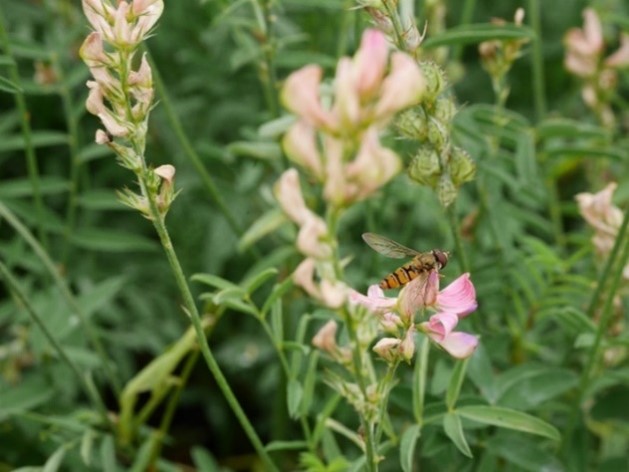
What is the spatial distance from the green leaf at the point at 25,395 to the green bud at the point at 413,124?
41.8 inches

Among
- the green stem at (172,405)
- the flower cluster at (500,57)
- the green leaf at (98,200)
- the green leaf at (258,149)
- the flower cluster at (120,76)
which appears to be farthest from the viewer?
the green leaf at (98,200)

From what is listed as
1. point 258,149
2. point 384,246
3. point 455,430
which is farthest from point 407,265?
point 258,149

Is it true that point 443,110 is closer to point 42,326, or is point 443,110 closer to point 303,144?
point 303,144

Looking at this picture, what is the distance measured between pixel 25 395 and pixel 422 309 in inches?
47.8

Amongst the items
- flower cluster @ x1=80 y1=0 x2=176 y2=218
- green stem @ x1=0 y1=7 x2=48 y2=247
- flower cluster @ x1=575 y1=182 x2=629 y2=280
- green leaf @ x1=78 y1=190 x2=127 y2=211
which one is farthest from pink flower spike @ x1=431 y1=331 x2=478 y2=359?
green leaf @ x1=78 y1=190 x2=127 y2=211

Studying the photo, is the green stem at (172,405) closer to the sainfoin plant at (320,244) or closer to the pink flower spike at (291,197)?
the sainfoin plant at (320,244)

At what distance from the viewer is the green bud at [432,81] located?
1502 millimetres

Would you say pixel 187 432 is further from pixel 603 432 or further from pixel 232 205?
pixel 603 432

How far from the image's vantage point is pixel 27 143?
6.83 feet

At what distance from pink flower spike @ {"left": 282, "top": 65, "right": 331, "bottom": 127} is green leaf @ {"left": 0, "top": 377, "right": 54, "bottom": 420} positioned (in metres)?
1.43

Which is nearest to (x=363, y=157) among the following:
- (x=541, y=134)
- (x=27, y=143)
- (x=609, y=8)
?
(x=27, y=143)

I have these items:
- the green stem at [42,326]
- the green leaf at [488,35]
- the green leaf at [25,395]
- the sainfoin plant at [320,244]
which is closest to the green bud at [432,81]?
the sainfoin plant at [320,244]

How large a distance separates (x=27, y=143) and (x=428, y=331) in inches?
43.3

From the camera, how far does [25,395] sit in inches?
88.2
